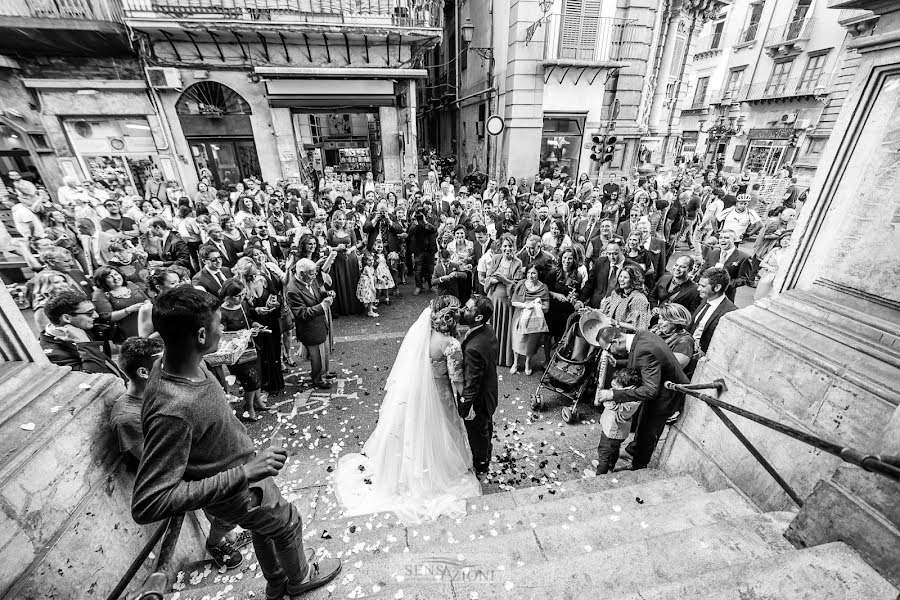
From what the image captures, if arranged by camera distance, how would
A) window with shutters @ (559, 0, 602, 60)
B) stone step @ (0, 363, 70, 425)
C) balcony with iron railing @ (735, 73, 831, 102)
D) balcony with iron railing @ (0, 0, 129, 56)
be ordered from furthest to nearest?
balcony with iron railing @ (735, 73, 831, 102), window with shutters @ (559, 0, 602, 60), balcony with iron railing @ (0, 0, 129, 56), stone step @ (0, 363, 70, 425)

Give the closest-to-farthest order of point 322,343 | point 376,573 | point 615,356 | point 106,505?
point 106,505
point 376,573
point 615,356
point 322,343

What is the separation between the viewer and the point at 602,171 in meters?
16.9

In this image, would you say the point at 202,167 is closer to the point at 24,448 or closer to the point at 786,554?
the point at 24,448

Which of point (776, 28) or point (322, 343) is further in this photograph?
point (776, 28)

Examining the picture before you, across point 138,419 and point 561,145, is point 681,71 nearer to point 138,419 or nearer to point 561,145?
point 561,145

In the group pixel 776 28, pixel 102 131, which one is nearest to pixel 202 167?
pixel 102 131

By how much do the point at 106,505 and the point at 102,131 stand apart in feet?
54.2

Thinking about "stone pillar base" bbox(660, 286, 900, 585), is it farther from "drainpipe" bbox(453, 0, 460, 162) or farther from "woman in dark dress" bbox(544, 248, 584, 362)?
"drainpipe" bbox(453, 0, 460, 162)

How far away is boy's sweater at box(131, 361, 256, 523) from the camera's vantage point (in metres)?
1.59

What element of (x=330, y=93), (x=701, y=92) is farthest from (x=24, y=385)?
(x=701, y=92)

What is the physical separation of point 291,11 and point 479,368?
1494cm

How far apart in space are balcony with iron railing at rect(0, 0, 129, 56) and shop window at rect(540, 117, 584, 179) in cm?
1540

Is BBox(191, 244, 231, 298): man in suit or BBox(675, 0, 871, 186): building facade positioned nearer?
BBox(191, 244, 231, 298): man in suit

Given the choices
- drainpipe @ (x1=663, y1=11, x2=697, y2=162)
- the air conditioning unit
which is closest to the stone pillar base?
the air conditioning unit
